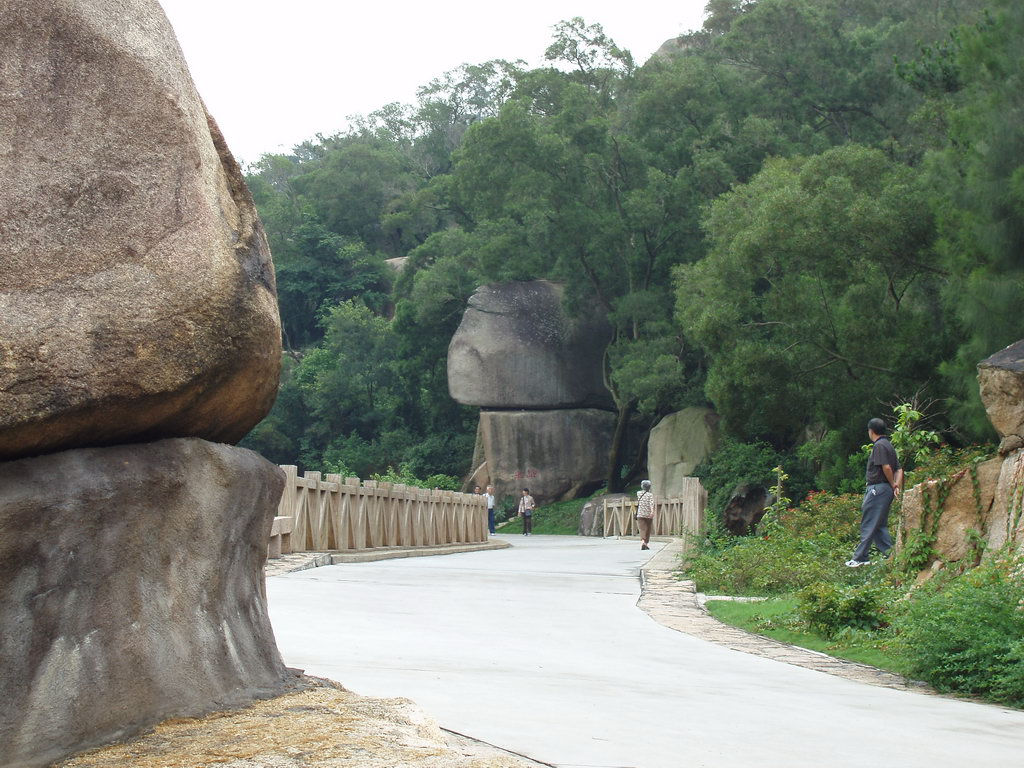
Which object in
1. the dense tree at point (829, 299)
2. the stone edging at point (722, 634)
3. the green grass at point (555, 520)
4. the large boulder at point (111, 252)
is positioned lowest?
the stone edging at point (722, 634)

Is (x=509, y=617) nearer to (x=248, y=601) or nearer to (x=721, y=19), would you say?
(x=248, y=601)

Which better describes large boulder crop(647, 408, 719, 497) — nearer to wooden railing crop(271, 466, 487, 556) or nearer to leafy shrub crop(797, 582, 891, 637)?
wooden railing crop(271, 466, 487, 556)

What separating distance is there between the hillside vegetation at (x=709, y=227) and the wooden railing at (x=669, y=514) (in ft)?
5.95

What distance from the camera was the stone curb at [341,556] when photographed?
11.4m

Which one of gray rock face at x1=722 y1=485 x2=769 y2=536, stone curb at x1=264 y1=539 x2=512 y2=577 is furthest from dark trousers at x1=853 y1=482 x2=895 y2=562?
gray rock face at x1=722 y1=485 x2=769 y2=536

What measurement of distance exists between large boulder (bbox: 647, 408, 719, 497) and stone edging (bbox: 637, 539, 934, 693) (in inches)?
793

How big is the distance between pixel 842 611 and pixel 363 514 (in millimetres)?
8737

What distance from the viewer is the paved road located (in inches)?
153

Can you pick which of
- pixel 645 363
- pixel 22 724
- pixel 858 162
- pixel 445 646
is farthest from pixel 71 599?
pixel 645 363

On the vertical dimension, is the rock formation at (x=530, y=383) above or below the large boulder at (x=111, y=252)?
above

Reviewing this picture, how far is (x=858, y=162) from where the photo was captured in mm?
22938

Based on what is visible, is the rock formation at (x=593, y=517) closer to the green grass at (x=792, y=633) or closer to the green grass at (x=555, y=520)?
the green grass at (x=555, y=520)

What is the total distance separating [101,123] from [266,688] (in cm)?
207

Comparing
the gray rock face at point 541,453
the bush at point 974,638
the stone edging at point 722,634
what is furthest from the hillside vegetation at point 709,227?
the bush at point 974,638
